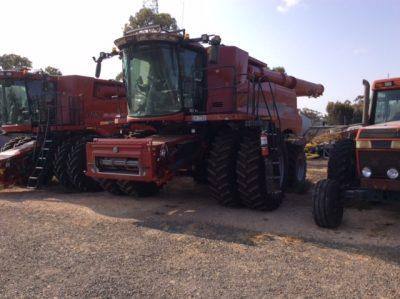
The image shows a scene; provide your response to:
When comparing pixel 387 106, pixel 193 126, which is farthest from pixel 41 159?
pixel 387 106

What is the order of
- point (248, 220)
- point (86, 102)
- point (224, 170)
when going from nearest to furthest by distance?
point (248, 220) < point (224, 170) < point (86, 102)

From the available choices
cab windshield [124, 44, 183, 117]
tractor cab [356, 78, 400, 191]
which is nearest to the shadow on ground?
tractor cab [356, 78, 400, 191]

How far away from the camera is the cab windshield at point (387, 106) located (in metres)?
7.77

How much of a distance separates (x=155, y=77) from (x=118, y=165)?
1875 millimetres

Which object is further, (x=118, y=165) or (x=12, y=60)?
(x=12, y=60)

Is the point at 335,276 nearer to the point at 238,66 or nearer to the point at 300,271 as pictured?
the point at 300,271

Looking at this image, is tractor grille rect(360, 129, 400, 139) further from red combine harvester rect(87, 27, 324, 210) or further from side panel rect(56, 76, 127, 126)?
side panel rect(56, 76, 127, 126)

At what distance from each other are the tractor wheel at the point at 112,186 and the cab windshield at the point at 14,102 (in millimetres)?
3925

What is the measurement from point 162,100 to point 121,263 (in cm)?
414

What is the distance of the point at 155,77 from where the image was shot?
28.6ft

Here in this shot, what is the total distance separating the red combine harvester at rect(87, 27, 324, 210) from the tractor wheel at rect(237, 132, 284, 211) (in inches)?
0.7

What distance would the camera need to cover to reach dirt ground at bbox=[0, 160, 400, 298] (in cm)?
452

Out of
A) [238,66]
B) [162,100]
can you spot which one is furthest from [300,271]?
[238,66]

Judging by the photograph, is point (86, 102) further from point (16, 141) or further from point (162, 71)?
point (162, 71)
